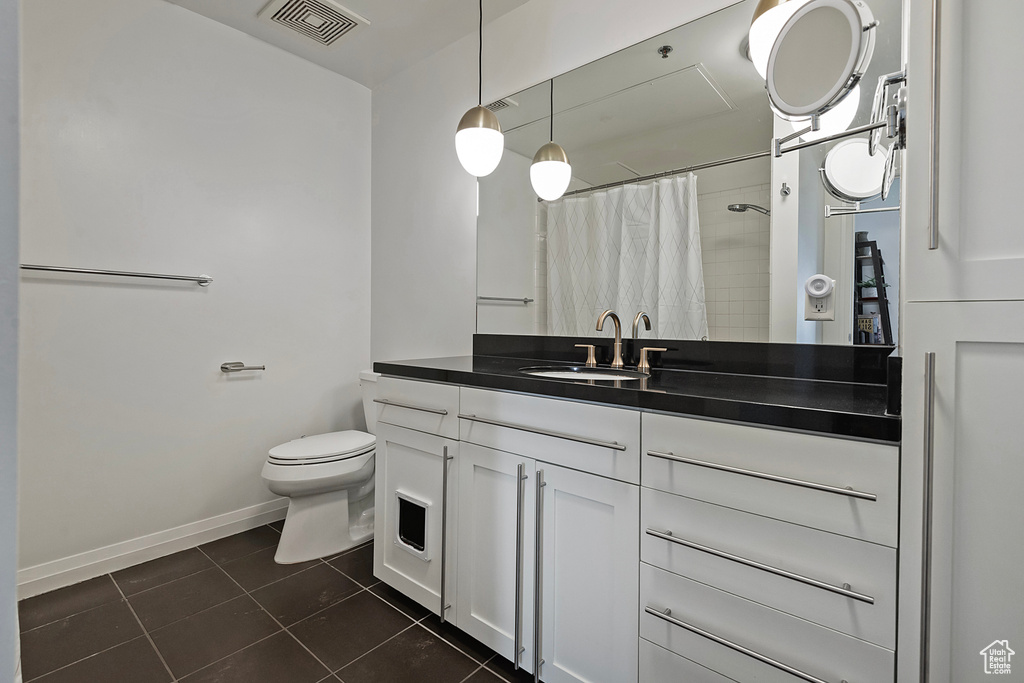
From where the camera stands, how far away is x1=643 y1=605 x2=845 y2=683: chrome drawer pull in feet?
2.90

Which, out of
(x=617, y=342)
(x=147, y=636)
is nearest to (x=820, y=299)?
(x=617, y=342)

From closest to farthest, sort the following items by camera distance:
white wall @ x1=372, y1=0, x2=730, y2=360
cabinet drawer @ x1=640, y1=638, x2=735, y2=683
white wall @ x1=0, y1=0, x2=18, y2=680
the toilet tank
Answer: white wall @ x1=0, y1=0, x2=18, y2=680 < cabinet drawer @ x1=640, y1=638, x2=735, y2=683 < white wall @ x1=372, y1=0, x2=730, y2=360 < the toilet tank

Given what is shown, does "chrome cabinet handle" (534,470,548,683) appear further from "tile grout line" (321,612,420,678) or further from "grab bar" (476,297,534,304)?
"grab bar" (476,297,534,304)

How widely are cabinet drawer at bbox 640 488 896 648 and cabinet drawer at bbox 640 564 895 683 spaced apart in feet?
0.07

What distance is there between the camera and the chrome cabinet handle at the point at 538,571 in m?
1.26

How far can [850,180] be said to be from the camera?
128cm

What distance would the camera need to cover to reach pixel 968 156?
0.73 meters

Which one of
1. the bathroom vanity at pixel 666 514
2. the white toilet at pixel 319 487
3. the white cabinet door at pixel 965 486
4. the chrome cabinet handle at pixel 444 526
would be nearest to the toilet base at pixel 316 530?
the white toilet at pixel 319 487

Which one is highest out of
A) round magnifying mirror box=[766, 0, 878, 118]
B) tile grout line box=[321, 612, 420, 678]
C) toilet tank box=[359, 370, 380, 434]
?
round magnifying mirror box=[766, 0, 878, 118]

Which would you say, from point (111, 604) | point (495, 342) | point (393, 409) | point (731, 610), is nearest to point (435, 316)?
point (495, 342)

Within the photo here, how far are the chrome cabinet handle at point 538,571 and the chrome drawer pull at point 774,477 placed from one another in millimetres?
340

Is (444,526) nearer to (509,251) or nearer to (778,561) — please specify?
(778,561)

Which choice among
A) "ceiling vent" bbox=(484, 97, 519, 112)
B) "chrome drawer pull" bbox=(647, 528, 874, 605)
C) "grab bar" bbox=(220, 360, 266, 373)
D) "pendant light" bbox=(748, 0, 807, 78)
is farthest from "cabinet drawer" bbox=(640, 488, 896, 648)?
"grab bar" bbox=(220, 360, 266, 373)

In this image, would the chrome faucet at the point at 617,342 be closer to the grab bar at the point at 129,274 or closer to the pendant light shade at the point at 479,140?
the pendant light shade at the point at 479,140
